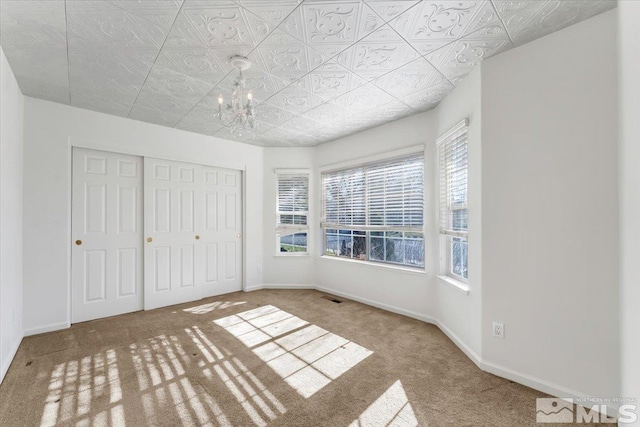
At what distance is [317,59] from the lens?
227cm

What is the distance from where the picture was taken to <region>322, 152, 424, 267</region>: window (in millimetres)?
3605

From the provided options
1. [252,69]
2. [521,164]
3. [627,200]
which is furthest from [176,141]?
[627,200]

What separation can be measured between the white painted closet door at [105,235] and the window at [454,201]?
3.96 m

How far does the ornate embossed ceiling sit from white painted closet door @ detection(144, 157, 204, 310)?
111 cm

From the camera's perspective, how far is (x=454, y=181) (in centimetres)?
295

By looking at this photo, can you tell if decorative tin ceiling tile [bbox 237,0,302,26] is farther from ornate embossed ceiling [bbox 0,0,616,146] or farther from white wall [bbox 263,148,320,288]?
white wall [bbox 263,148,320,288]

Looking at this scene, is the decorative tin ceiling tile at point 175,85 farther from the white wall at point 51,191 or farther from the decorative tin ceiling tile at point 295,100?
the white wall at point 51,191

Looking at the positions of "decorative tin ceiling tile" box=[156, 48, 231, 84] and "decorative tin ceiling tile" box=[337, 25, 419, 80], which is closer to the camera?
"decorative tin ceiling tile" box=[337, 25, 419, 80]

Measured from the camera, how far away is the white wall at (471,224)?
2.38 m

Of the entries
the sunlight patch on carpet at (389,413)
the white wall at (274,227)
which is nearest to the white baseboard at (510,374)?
the sunlight patch on carpet at (389,413)

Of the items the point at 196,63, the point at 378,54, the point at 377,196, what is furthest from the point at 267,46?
the point at 377,196

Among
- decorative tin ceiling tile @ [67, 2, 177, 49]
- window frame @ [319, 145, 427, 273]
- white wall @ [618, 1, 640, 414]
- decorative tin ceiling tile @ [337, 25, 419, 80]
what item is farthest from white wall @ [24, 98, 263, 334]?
white wall @ [618, 1, 640, 414]

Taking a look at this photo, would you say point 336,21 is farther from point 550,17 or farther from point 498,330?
point 498,330

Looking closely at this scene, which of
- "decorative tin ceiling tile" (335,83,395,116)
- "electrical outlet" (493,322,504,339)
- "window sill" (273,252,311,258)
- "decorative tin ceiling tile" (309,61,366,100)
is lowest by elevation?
"electrical outlet" (493,322,504,339)
